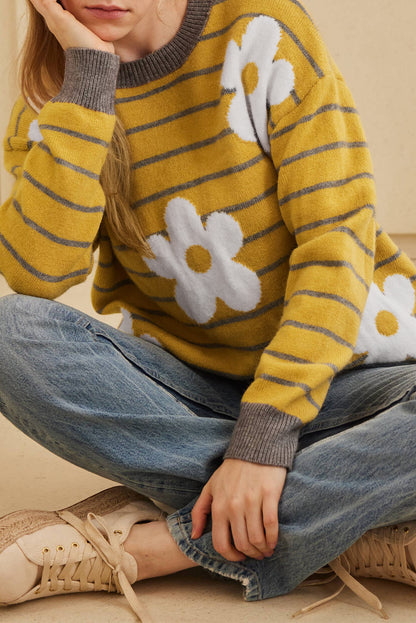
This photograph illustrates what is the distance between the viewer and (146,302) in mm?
1075

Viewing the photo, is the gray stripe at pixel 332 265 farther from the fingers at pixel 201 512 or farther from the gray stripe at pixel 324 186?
the fingers at pixel 201 512

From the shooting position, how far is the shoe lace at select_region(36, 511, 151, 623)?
32.6 inches

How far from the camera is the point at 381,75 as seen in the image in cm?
304

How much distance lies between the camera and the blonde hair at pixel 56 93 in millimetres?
959

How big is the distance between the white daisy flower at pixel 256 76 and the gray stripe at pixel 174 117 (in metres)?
0.03

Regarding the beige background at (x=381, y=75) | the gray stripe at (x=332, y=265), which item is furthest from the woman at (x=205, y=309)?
the beige background at (x=381, y=75)

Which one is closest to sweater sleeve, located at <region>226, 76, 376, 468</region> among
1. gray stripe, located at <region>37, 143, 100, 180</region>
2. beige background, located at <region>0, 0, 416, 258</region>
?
gray stripe, located at <region>37, 143, 100, 180</region>

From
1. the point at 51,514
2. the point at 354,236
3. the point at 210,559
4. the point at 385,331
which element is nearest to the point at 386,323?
the point at 385,331

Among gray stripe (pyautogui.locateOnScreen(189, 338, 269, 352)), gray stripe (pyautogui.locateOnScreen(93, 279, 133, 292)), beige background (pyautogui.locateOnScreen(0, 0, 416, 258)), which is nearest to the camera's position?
gray stripe (pyautogui.locateOnScreen(189, 338, 269, 352))

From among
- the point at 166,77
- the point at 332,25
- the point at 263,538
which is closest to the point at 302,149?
the point at 166,77

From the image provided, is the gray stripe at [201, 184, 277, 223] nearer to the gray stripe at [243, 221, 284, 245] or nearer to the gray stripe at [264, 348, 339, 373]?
the gray stripe at [243, 221, 284, 245]

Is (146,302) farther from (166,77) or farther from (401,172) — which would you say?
(401,172)

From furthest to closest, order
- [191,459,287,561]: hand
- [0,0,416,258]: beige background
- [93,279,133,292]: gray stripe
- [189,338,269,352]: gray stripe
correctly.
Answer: [0,0,416,258]: beige background
[93,279,133,292]: gray stripe
[189,338,269,352]: gray stripe
[191,459,287,561]: hand

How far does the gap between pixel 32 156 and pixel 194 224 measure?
8.1 inches
